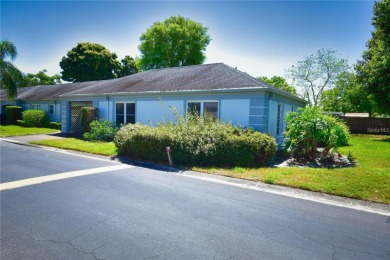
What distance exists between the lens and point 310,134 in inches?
406

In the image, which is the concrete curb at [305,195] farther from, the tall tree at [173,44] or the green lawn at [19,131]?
the tall tree at [173,44]

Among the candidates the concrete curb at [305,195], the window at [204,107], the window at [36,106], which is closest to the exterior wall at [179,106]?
the window at [204,107]

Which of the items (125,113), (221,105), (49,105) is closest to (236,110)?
(221,105)

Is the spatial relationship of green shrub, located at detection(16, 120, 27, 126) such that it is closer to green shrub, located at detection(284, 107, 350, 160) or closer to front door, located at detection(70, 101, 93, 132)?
front door, located at detection(70, 101, 93, 132)

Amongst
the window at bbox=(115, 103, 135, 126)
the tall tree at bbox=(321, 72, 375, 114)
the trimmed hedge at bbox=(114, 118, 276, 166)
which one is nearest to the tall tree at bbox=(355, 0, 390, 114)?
the tall tree at bbox=(321, 72, 375, 114)

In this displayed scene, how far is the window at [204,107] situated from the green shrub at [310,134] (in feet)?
12.4

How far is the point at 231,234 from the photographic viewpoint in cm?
402

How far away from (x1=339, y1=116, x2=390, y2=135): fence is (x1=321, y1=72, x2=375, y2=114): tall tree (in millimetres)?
6299

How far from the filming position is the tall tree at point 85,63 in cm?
4541

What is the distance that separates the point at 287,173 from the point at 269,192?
2.01 m

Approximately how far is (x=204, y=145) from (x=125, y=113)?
926 cm

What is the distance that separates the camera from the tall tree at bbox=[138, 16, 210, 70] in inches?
1789

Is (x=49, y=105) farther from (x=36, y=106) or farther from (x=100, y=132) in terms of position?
(x=100, y=132)

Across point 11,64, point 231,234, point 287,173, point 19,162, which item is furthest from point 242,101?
point 11,64
